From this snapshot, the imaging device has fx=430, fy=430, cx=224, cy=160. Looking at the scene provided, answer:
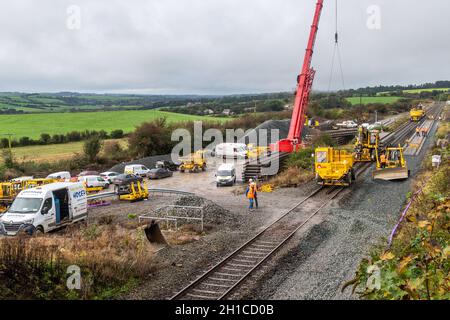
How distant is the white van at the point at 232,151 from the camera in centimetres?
4672

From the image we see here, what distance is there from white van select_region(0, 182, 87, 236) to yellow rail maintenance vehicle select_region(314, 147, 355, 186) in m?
13.6

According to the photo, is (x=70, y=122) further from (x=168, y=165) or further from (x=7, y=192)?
(x=7, y=192)

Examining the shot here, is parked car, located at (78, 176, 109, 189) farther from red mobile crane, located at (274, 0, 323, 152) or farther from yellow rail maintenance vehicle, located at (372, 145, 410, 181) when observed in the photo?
yellow rail maintenance vehicle, located at (372, 145, 410, 181)

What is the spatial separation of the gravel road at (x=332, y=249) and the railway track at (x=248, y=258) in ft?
1.40

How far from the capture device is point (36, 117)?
342 feet

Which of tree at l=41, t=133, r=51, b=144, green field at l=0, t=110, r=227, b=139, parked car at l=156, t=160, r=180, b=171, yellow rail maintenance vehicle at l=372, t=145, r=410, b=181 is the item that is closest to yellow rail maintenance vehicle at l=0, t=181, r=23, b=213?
parked car at l=156, t=160, r=180, b=171

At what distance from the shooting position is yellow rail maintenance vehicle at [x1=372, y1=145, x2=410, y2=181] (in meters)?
26.3

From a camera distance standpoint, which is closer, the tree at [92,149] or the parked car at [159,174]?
the parked car at [159,174]

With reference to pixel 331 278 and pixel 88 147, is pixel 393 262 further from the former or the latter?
pixel 88 147

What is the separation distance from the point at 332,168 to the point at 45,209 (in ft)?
52.1

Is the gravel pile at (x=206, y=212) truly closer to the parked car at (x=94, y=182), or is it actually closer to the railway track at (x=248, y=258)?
the railway track at (x=248, y=258)

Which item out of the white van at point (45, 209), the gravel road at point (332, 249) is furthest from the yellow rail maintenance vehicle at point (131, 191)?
the gravel road at point (332, 249)
